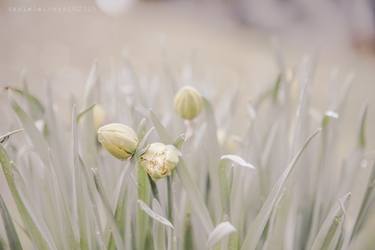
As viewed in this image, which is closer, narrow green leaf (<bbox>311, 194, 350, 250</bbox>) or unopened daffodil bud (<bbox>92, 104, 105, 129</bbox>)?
narrow green leaf (<bbox>311, 194, 350, 250</bbox>)

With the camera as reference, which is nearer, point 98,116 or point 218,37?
point 98,116

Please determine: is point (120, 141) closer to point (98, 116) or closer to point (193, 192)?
point (193, 192)

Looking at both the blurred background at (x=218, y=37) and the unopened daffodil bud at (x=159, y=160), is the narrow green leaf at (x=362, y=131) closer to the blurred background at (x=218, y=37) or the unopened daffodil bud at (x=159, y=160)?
the unopened daffodil bud at (x=159, y=160)

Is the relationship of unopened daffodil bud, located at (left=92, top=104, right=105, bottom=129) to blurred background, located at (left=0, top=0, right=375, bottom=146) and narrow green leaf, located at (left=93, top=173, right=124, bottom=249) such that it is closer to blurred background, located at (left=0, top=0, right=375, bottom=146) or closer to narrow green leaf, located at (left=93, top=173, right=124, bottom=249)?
narrow green leaf, located at (left=93, top=173, right=124, bottom=249)

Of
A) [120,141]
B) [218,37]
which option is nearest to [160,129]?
[120,141]

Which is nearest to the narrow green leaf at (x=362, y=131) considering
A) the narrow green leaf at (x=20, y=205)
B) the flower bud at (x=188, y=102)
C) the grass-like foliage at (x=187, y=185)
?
the grass-like foliage at (x=187, y=185)

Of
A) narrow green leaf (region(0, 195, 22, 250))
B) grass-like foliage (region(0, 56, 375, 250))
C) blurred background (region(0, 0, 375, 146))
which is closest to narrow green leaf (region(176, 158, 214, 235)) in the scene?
grass-like foliage (region(0, 56, 375, 250))

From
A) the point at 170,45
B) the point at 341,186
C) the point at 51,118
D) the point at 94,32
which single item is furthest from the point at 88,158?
the point at 170,45
